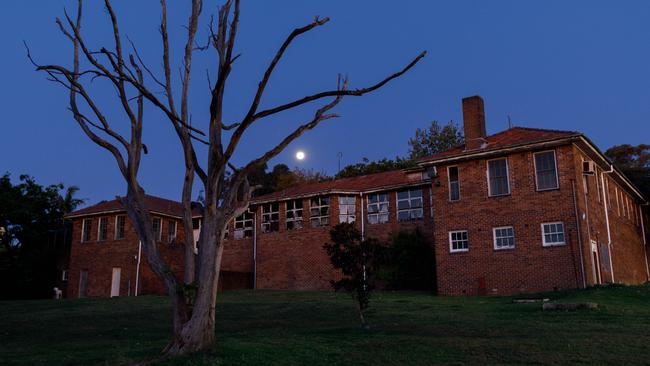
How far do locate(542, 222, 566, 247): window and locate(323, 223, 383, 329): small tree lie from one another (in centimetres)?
1120

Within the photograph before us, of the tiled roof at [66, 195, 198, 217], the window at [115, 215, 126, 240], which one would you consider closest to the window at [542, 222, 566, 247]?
the tiled roof at [66, 195, 198, 217]

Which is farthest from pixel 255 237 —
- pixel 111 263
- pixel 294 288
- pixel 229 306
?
pixel 229 306

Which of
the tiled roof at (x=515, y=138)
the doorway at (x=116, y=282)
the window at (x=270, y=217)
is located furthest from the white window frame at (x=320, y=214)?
the doorway at (x=116, y=282)

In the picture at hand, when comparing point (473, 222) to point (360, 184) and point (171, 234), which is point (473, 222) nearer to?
point (360, 184)

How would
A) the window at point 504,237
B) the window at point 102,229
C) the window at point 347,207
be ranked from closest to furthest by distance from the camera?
the window at point 504,237
the window at point 347,207
the window at point 102,229

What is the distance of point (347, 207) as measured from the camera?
3072 centimetres

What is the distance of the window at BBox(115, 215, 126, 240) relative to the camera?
35.6 meters

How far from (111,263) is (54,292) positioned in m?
5.66

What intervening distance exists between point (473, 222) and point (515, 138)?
3859mm

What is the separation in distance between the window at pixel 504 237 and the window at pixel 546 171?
79.4 inches

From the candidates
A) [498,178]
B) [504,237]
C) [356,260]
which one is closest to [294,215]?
[498,178]

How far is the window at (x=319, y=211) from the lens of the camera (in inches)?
1215

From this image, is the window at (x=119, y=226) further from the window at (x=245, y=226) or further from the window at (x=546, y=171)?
the window at (x=546, y=171)

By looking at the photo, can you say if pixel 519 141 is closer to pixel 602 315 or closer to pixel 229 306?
pixel 602 315
